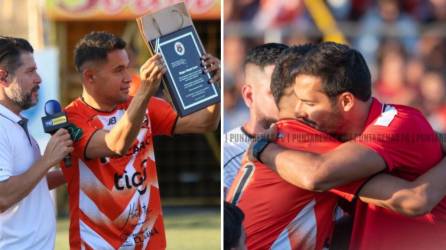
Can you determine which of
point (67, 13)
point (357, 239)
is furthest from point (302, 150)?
point (67, 13)

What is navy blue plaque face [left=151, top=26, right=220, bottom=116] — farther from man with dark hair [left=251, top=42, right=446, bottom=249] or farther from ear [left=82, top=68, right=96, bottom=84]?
ear [left=82, top=68, right=96, bottom=84]

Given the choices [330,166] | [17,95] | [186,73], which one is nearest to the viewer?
[330,166]

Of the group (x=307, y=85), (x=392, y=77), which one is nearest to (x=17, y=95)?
(x=307, y=85)

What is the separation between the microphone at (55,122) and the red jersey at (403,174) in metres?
1.46

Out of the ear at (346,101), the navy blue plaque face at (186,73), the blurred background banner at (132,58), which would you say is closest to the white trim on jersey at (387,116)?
the ear at (346,101)

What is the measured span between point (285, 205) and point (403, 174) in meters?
0.44

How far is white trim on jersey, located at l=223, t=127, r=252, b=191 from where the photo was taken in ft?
14.5

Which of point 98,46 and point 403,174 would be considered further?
point 98,46

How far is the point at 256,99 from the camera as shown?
4332 mm

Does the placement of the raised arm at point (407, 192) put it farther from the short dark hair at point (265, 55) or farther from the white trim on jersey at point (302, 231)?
the short dark hair at point (265, 55)

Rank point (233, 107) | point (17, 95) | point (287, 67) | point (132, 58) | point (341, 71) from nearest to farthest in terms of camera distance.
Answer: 1. point (341, 71)
2. point (287, 67)
3. point (17, 95)
4. point (233, 107)
5. point (132, 58)

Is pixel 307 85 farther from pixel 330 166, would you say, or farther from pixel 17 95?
pixel 17 95

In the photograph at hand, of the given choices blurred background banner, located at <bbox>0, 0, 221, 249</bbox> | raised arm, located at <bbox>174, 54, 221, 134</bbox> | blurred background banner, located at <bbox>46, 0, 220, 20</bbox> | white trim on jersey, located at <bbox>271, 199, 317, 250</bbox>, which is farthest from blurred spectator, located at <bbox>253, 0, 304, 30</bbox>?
white trim on jersey, located at <bbox>271, 199, 317, 250</bbox>

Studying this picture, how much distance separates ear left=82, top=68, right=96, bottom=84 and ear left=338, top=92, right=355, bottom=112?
1832 millimetres
